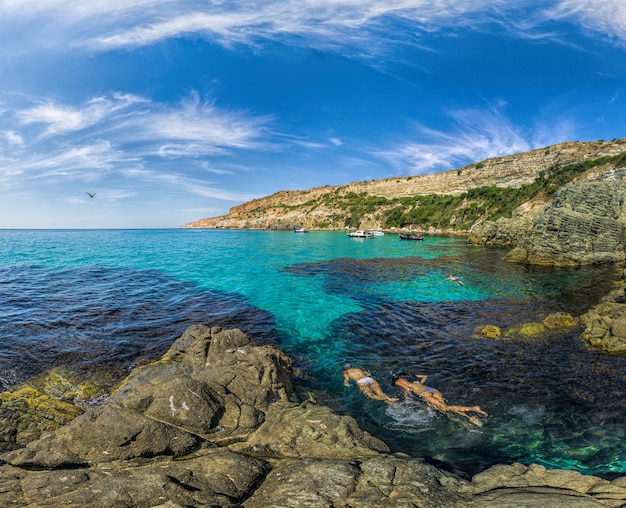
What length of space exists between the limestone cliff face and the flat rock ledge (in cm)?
9388

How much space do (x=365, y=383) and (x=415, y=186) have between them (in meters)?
128

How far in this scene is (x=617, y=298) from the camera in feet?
49.5

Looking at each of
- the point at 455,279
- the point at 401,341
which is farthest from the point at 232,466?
the point at 455,279

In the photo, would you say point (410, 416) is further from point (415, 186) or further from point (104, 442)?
point (415, 186)

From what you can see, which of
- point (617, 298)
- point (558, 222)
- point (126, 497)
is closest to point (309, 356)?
point (126, 497)

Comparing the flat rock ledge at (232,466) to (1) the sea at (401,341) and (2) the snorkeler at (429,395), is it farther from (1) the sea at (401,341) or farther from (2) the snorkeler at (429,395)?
(2) the snorkeler at (429,395)

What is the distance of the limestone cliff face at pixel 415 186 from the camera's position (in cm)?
8706

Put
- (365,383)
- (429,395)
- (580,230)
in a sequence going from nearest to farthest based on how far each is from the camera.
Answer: (429,395), (365,383), (580,230)

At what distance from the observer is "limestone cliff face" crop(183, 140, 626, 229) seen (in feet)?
286

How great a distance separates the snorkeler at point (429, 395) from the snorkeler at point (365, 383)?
569 mm

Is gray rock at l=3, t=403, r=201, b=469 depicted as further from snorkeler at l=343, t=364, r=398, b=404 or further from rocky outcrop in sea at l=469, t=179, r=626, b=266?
rocky outcrop in sea at l=469, t=179, r=626, b=266

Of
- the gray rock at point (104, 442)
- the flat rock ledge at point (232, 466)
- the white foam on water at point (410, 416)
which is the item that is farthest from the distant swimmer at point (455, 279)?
the gray rock at point (104, 442)

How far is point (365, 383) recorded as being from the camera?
9.56 metres

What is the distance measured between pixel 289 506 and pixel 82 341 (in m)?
12.6
